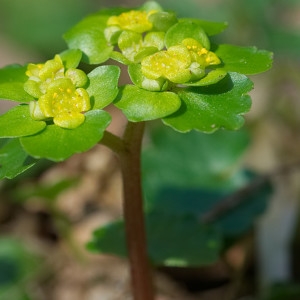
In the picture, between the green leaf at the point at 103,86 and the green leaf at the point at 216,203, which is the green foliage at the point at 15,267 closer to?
the green leaf at the point at 216,203

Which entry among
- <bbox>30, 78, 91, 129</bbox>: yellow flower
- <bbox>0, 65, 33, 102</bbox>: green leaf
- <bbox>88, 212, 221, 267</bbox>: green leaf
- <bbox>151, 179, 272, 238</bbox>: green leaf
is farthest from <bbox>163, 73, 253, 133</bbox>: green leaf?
<bbox>151, 179, 272, 238</bbox>: green leaf

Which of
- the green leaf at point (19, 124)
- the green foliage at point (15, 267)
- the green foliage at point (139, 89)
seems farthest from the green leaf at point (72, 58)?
the green foliage at point (15, 267)

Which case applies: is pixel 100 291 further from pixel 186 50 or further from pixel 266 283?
pixel 186 50

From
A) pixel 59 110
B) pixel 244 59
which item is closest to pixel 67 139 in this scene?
pixel 59 110

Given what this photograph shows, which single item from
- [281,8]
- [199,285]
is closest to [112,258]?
[199,285]

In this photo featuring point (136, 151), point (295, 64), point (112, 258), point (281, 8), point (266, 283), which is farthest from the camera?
point (281, 8)

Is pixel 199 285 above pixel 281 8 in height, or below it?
below

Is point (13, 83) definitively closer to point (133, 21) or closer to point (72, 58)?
point (72, 58)
